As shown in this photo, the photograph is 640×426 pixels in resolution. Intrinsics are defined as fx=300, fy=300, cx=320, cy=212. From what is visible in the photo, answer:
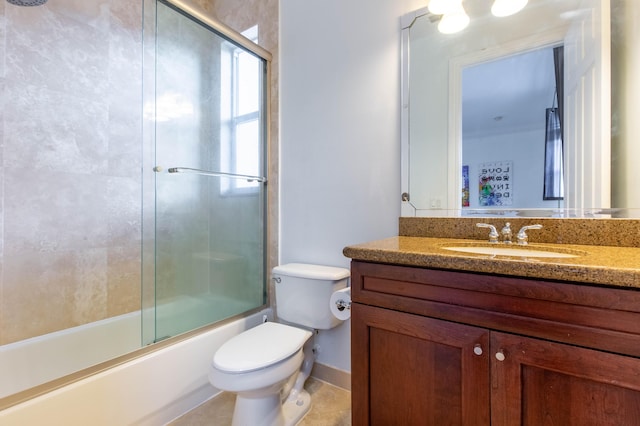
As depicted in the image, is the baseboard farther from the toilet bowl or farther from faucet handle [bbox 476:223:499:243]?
faucet handle [bbox 476:223:499:243]

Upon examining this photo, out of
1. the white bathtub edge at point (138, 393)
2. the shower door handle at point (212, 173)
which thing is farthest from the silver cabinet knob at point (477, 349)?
the shower door handle at point (212, 173)

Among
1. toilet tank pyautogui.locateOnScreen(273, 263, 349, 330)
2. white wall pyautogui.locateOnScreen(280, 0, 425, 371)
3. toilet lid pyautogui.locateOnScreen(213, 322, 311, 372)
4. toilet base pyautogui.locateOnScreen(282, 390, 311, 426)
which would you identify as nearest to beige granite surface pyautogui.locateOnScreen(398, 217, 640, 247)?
white wall pyautogui.locateOnScreen(280, 0, 425, 371)

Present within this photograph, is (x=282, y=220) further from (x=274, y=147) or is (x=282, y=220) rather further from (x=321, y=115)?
(x=321, y=115)

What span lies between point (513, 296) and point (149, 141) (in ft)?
6.75

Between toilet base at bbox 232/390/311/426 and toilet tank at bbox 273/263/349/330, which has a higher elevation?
toilet tank at bbox 273/263/349/330

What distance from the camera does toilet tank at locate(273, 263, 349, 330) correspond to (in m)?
1.52

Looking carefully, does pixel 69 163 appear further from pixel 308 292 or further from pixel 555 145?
pixel 555 145

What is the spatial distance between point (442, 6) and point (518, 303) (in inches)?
51.7

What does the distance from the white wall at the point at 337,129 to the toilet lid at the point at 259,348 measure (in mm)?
410

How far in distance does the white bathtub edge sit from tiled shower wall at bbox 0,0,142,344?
639 mm

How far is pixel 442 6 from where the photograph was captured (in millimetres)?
1360

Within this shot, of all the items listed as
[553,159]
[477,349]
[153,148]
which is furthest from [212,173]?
[553,159]

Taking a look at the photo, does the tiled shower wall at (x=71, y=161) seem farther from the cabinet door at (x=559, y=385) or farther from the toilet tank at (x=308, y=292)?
the cabinet door at (x=559, y=385)

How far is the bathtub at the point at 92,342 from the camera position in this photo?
1.40m
